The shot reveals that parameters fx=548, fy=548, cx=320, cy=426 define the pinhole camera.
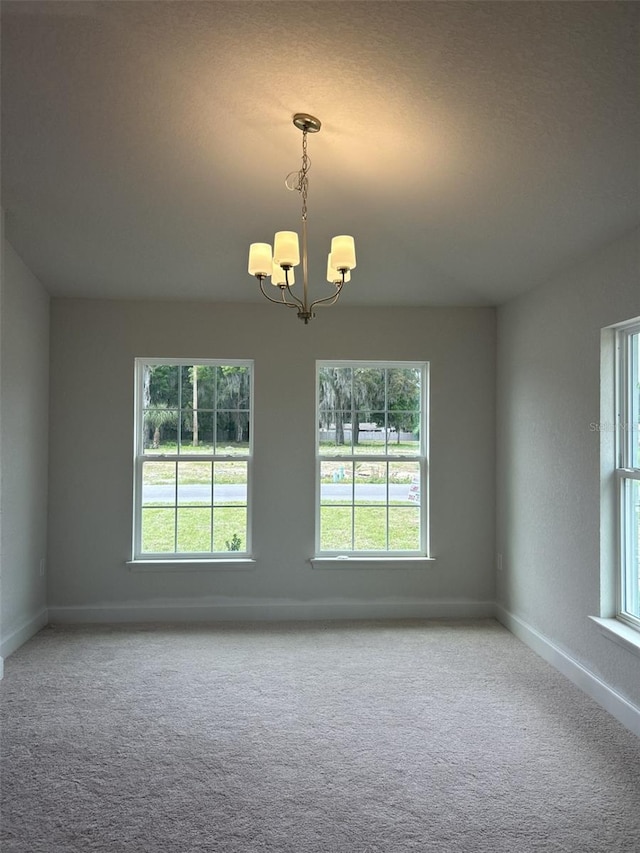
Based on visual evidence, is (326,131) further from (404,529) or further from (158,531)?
(158,531)

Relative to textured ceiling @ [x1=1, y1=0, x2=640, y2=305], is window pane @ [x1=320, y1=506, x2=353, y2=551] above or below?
below

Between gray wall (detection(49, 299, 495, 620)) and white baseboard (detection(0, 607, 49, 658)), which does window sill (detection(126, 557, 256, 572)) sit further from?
white baseboard (detection(0, 607, 49, 658))

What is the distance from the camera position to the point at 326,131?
2508mm

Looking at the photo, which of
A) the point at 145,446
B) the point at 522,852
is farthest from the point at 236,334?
the point at 522,852

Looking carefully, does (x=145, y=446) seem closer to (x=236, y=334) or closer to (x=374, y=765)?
(x=236, y=334)

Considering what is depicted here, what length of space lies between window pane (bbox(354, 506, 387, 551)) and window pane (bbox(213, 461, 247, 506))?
3.12 feet

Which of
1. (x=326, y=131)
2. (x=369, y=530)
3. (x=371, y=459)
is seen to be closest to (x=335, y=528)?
(x=369, y=530)

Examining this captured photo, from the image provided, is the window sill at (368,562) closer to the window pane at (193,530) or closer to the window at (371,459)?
the window at (371,459)

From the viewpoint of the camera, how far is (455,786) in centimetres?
229

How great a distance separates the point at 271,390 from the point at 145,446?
1.12 meters

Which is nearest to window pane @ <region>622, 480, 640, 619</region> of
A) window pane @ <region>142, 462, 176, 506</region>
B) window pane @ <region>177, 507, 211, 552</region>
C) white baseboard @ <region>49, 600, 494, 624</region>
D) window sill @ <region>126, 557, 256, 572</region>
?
white baseboard @ <region>49, 600, 494, 624</region>

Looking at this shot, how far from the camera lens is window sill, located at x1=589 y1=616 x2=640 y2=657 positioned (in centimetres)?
277

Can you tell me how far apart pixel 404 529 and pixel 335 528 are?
0.58m

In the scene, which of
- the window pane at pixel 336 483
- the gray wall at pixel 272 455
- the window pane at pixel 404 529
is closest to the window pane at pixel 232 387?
the gray wall at pixel 272 455
